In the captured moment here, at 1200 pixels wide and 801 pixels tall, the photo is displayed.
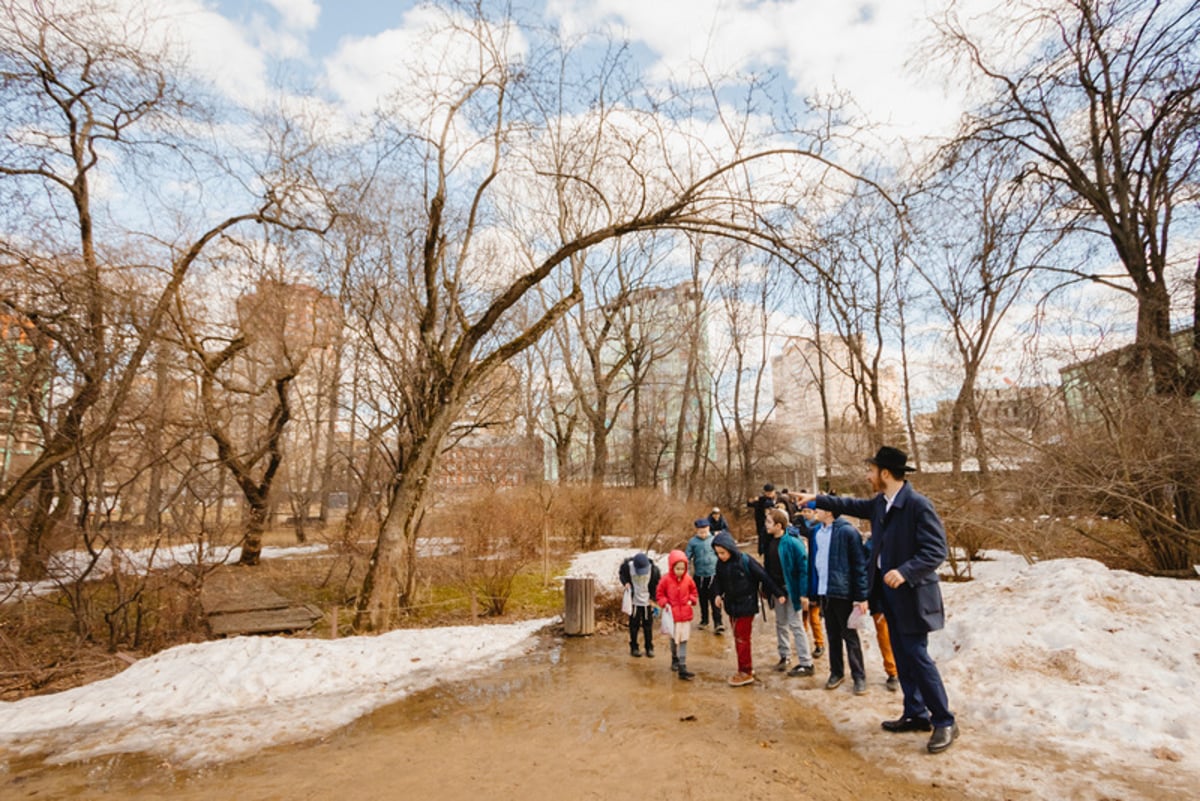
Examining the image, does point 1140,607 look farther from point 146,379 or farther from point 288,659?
point 146,379

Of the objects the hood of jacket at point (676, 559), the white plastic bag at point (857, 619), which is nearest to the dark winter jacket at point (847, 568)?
the white plastic bag at point (857, 619)

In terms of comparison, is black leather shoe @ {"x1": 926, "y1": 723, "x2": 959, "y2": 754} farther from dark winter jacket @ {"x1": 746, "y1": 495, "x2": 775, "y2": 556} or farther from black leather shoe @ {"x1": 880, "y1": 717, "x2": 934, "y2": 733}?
dark winter jacket @ {"x1": 746, "y1": 495, "x2": 775, "y2": 556}

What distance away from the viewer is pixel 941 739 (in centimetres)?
444

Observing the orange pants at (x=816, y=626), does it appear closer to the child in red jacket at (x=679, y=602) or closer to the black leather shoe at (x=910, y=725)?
the child in red jacket at (x=679, y=602)

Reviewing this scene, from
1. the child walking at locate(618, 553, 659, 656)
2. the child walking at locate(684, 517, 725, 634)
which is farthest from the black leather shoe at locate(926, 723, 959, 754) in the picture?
the child walking at locate(684, 517, 725, 634)

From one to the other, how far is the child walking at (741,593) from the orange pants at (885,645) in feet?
3.49

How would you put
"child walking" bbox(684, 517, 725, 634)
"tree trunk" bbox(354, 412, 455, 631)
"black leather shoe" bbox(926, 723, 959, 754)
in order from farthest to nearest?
"tree trunk" bbox(354, 412, 455, 631) → "child walking" bbox(684, 517, 725, 634) → "black leather shoe" bbox(926, 723, 959, 754)

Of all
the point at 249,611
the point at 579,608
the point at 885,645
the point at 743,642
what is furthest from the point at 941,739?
the point at 249,611

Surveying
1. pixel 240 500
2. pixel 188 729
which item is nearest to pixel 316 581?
pixel 240 500

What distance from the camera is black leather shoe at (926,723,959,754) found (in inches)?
174

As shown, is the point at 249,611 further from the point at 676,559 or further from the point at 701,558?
the point at 676,559

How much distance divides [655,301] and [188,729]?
24.7m

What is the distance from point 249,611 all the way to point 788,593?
9.87m

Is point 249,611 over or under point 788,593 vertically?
under
